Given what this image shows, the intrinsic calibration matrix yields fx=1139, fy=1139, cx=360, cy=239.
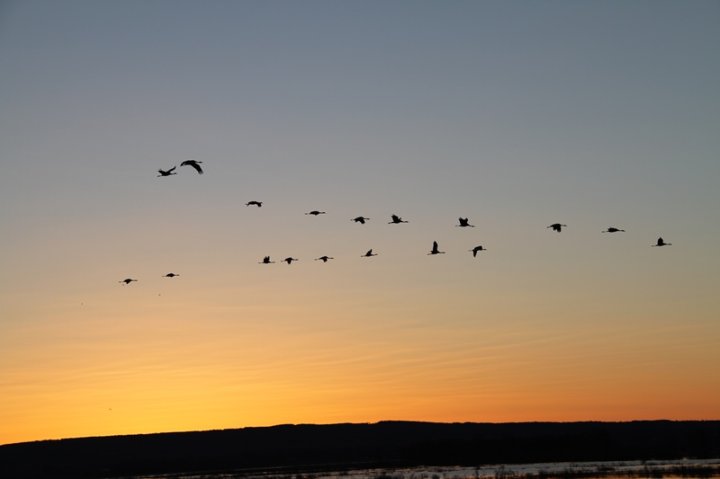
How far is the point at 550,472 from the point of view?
3615 inches

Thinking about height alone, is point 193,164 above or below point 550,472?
above

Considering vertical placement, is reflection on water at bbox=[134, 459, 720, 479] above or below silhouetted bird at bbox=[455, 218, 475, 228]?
below

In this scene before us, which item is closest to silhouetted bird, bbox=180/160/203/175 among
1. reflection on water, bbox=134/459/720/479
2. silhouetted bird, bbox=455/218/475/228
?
silhouetted bird, bbox=455/218/475/228

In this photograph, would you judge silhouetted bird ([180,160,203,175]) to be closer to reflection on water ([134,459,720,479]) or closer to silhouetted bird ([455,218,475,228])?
silhouetted bird ([455,218,475,228])

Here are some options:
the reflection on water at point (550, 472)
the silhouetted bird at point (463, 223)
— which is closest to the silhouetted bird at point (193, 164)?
the silhouetted bird at point (463, 223)

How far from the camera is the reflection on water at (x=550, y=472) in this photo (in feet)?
278

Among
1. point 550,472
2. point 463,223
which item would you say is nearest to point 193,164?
point 463,223

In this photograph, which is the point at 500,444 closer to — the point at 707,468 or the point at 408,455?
the point at 408,455

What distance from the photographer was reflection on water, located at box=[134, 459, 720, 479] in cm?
8474

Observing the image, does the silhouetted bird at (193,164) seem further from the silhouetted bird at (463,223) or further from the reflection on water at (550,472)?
the reflection on water at (550,472)

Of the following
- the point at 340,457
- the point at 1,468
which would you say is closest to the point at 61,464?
the point at 1,468

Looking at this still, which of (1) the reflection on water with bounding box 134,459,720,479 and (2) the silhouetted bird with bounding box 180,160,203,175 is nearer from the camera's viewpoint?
(2) the silhouetted bird with bounding box 180,160,203,175

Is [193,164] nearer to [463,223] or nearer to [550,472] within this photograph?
[463,223]

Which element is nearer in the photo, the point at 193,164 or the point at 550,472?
the point at 193,164
